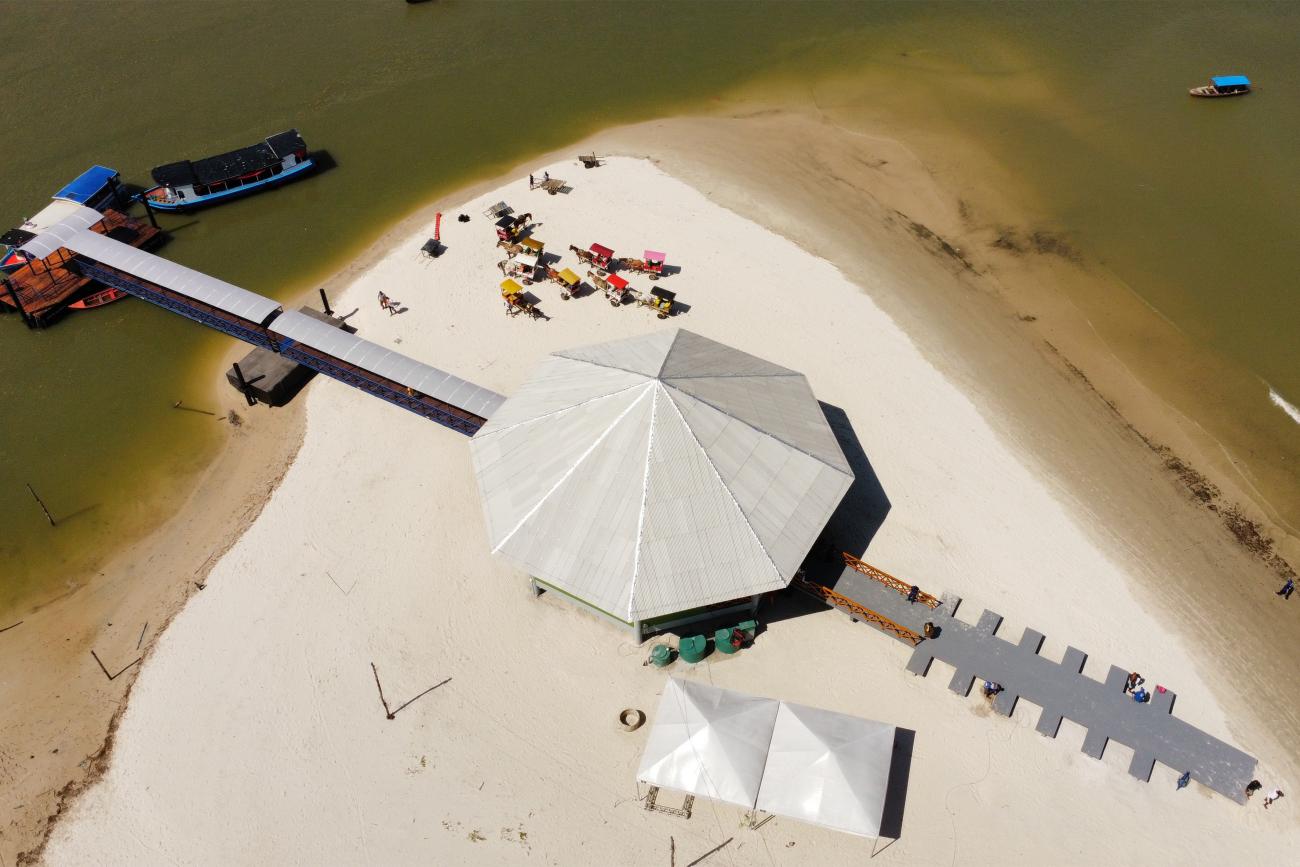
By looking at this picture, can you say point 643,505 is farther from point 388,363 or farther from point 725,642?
point 388,363

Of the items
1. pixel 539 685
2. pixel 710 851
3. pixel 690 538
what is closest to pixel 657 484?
pixel 690 538

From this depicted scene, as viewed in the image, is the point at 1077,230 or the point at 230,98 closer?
the point at 1077,230

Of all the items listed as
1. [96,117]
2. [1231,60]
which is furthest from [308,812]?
[1231,60]

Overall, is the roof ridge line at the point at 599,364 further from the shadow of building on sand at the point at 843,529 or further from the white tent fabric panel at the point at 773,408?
the shadow of building on sand at the point at 843,529

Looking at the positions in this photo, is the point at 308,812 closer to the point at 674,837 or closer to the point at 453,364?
the point at 674,837

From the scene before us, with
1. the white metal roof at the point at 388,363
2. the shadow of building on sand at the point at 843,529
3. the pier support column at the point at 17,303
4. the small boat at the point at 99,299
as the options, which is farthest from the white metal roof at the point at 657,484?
the pier support column at the point at 17,303

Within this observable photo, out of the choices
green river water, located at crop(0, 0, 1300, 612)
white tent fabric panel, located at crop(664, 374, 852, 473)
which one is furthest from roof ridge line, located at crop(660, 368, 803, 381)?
green river water, located at crop(0, 0, 1300, 612)

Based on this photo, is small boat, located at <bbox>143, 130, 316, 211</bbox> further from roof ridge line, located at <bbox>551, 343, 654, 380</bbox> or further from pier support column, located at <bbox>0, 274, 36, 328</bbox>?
roof ridge line, located at <bbox>551, 343, 654, 380</bbox>
